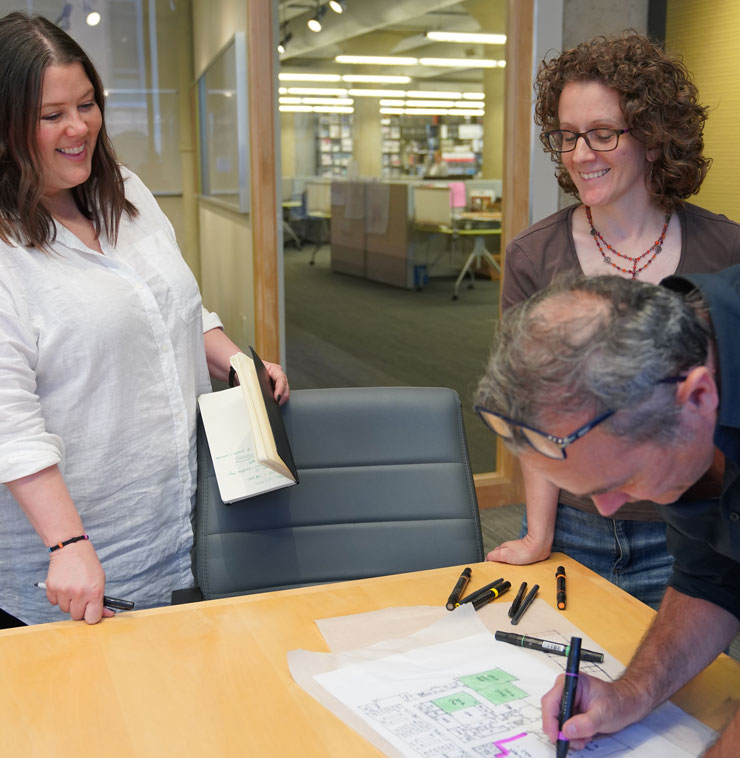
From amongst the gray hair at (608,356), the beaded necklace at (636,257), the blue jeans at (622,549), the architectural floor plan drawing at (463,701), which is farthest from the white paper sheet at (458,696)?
the beaded necklace at (636,257)

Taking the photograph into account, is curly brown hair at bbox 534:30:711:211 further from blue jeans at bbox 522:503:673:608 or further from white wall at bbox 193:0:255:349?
white wall at bbox 193:0:255:349

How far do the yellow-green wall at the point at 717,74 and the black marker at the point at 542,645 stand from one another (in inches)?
112

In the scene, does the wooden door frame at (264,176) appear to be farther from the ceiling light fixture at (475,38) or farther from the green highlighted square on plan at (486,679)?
the green highlighted square on plan at (486,679)

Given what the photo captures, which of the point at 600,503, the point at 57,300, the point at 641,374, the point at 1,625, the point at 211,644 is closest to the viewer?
the point at 641,374

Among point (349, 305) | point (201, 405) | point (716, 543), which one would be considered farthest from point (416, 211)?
point (716, 543)

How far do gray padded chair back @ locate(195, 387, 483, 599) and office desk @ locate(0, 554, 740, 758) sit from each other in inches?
8.7

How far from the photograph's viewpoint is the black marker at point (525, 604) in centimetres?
148

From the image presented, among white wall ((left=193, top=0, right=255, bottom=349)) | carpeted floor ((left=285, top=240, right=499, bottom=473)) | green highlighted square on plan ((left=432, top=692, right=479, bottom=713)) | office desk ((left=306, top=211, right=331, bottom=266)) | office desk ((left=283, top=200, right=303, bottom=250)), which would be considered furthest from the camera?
carpeted floor ((left=285, top=240, right=499, bottom=473))

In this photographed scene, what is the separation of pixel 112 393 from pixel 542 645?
93 cm

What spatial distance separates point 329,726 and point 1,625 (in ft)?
2.99

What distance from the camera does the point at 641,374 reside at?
0.90 m

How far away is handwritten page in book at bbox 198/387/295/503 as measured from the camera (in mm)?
1747

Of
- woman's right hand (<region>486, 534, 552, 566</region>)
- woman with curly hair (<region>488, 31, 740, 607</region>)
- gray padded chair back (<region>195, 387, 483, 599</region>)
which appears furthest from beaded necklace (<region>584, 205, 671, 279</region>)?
woman's right hand (<region>486, 534, 552, 566</region>)

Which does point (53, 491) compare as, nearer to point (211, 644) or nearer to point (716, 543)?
point (211, 644)
